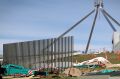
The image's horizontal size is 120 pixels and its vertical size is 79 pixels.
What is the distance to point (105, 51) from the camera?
7156cm

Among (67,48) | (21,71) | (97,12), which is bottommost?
(21,71)

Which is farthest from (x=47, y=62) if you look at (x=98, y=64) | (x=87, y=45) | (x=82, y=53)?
(x=87, y=45)

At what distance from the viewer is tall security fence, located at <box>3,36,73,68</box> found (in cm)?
4734

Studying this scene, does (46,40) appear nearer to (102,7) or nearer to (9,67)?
(9,67)

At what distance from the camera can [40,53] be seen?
4809cm

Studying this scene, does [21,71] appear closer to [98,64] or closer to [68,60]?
[68,60]

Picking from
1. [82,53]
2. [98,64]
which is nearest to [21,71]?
[98,64]

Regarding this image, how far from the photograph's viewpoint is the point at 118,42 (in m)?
72.1

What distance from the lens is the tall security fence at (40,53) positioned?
4734cm

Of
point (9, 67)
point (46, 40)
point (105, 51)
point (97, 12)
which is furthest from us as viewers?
point (97, 12)

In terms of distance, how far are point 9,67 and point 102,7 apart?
5236 cm

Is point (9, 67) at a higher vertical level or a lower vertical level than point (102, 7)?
lower

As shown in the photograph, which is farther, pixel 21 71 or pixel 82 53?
pixel 82 53

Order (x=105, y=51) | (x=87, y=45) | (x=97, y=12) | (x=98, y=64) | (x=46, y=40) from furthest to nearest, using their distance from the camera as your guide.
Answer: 1. (x=97, y=12)
2. (x=87, y=45)
3. (x=105, y=51)
4. (x=98, y=64)
5. (x=46, y=40)
